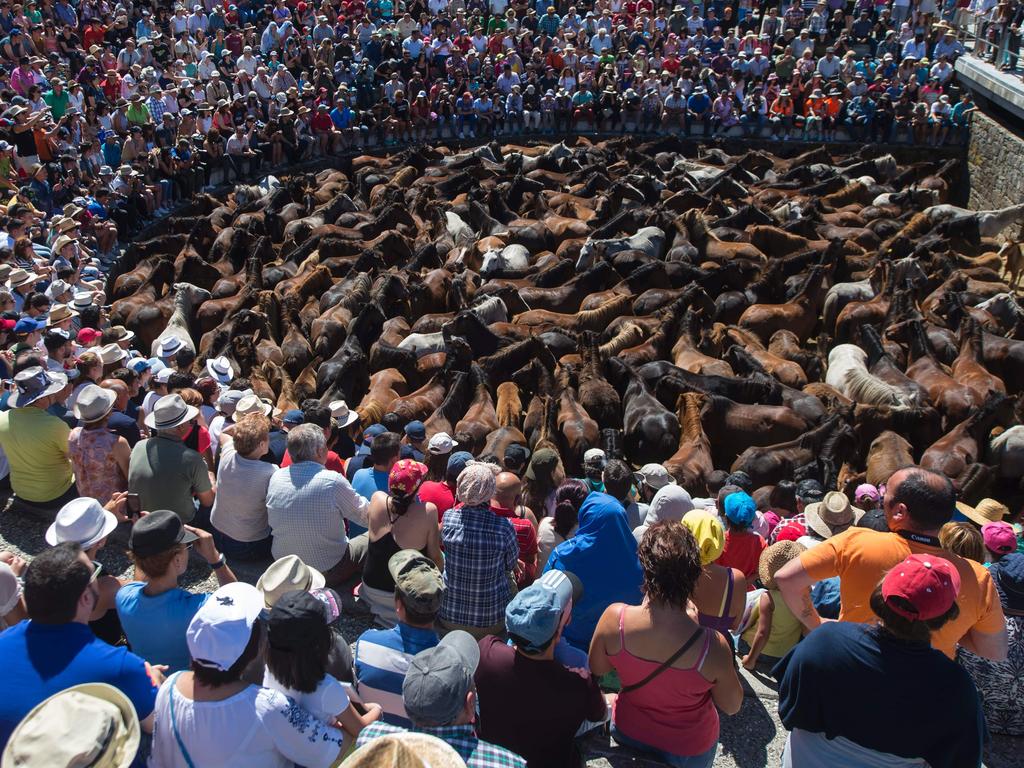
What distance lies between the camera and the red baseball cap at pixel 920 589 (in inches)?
136

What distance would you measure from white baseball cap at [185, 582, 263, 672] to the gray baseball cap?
0.74 m

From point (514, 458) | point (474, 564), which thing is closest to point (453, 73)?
point (514, 458)

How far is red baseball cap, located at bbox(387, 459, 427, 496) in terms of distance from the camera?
5.47 meters

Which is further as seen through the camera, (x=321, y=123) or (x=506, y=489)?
(x=321, y=123)

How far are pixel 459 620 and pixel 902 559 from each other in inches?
104

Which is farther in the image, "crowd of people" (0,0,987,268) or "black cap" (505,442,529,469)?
"crowd of people" (0,0,987,268)

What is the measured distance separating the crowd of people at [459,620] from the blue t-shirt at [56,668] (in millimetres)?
10

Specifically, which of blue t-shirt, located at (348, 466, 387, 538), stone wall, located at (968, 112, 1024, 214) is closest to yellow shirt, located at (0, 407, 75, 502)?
blue t-shirt, located at (348, 466, 387, 538)

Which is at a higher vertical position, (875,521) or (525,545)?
(875,521)

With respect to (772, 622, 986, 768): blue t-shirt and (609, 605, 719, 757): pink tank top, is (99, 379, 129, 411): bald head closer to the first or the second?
(609, 605, 719, 757): pink tank top

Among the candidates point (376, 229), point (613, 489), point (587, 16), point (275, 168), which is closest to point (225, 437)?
point (613, 489)

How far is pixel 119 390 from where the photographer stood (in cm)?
752

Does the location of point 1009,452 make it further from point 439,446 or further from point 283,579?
point 283,579

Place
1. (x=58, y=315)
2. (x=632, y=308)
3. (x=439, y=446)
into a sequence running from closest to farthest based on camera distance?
(x=439, y=446)
(x=58, y=315)
(x=632, y=308)
